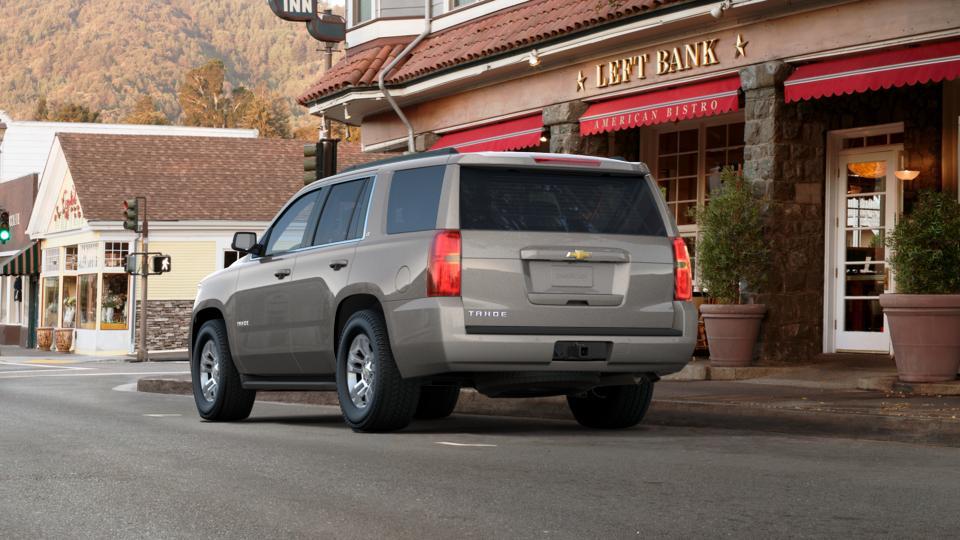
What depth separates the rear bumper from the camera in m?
9.91

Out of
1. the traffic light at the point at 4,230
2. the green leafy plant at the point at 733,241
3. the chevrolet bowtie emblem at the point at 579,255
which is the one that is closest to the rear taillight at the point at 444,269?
the chevrolet bowtie emblem at the point at 579,255

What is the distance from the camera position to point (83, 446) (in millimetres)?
10398

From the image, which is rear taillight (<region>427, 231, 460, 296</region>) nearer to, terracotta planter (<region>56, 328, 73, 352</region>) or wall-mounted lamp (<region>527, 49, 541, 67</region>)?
wall-mounted lamp (<region>527, 49, 541, 67</region>)

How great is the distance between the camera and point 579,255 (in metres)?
10.1

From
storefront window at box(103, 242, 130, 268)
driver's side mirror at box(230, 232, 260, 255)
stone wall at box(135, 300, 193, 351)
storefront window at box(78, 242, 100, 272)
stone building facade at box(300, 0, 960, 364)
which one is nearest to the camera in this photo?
driver's side mirror at box(230, 232, 260, 255)

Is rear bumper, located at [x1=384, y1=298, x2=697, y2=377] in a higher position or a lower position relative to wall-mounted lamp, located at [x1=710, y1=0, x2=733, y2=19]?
lower

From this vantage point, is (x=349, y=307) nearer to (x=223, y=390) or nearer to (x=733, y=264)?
(x=223, y=390)

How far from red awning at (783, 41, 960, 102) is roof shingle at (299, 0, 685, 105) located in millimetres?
1860

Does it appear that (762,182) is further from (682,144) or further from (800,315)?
(682,144)

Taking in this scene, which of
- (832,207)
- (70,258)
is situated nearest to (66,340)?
(70,258)

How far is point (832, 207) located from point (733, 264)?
2325 mm

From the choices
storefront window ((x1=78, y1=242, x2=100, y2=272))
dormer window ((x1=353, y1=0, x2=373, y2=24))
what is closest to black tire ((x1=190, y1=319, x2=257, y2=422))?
dormer window ((x1=353, y1=0, x2=373, y2=24))

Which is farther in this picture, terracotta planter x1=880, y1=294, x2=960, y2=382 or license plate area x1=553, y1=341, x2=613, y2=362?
terracotta planter x1=880, y1=294, x2=960, y2=382

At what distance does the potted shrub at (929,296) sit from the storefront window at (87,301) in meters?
36.2
